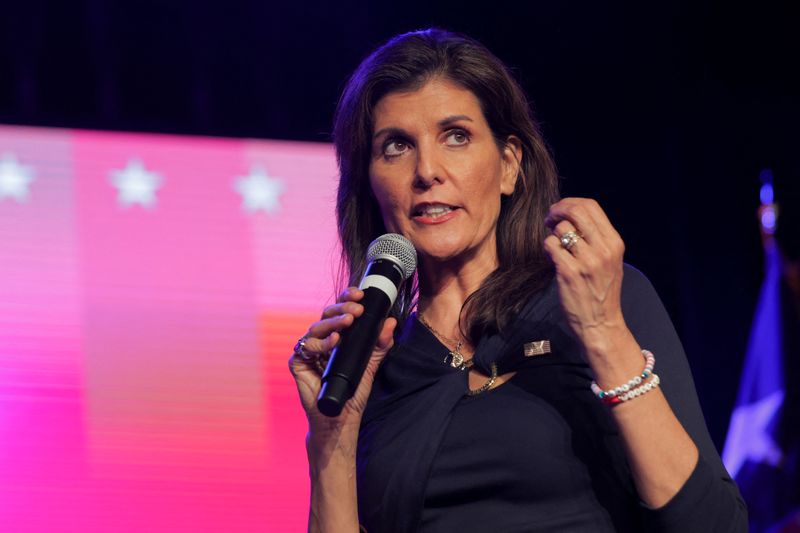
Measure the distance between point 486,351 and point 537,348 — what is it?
0.10 m

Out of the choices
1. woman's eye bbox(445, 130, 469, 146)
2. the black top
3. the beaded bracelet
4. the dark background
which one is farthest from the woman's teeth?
the dark background

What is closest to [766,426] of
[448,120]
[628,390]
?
[448,120]

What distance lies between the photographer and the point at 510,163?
196 centimetres

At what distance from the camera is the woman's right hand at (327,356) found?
1.39 meters

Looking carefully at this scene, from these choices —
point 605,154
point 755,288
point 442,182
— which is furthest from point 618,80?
point 442,182

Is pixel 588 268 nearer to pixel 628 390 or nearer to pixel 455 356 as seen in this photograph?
pixel 628 390

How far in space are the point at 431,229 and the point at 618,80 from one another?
2.53m

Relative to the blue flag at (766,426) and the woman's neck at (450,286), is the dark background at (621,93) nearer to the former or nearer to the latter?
the blue flag at (766,426)

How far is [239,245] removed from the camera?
319 centimetres

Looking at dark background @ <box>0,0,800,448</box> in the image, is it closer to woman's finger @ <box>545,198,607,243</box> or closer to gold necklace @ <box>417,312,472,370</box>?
gold necklace @ <box>417,312,472,370</box>

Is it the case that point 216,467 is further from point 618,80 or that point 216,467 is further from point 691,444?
point 618,80

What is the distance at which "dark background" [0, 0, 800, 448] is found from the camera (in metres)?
3.54

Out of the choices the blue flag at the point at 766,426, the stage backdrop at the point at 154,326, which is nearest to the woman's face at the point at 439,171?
the stage backdrop at the point at 154,326

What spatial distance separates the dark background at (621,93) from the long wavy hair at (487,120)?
Answer: 1601 millimetres
